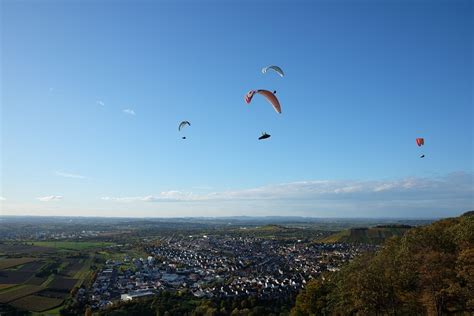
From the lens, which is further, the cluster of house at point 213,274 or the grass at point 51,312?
the cluster of house at point 213,274

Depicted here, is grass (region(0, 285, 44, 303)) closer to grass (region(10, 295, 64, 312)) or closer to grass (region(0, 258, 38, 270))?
grass (region(10, 295, 64, 312))

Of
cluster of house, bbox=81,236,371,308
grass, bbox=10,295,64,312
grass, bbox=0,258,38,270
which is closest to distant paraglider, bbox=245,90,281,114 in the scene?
cluster of house, bbox=81,236,371,308

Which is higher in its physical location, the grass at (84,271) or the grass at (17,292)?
the grass at (84,271)

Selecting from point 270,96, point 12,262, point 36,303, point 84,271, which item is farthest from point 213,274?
point 270,96

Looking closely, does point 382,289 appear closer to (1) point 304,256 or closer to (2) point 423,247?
(2) point 423,247

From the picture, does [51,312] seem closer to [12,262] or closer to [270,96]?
[270,96]

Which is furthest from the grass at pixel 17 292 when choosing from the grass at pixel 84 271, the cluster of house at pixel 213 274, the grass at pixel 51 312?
the grass at pixel 84 271

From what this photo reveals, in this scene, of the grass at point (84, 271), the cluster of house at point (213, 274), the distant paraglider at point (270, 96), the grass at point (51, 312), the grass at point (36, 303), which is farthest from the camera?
the grass at point (84, 271)

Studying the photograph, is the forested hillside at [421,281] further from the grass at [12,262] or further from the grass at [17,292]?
the grass at [12,262]

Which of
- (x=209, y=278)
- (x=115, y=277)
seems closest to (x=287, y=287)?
(x=209, y=278)
